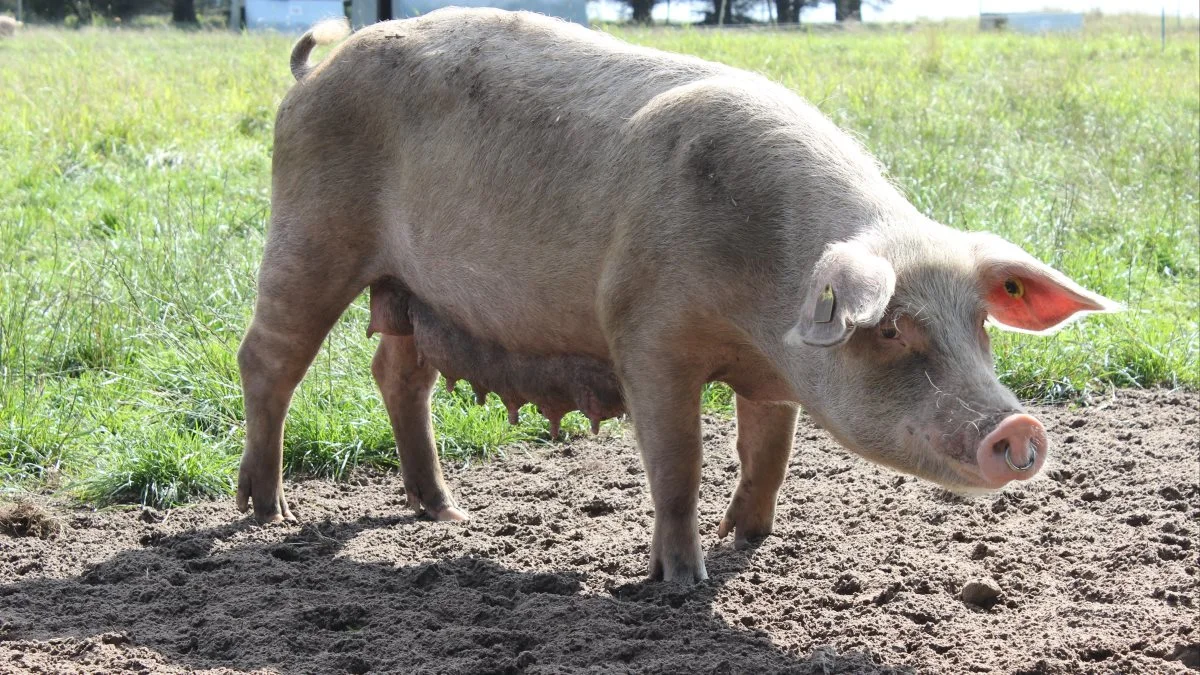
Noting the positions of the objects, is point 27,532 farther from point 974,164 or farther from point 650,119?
point 974,164

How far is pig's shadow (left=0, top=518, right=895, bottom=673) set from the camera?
11.3 ft

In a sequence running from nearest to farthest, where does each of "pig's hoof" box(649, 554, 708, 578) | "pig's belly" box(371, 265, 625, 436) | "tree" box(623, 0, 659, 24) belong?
"pig's hoof" box(649, 554, 708, 578), "pig's belly" box(371, 265, 625, 436), "tree" box(623, 0, 659, 24)

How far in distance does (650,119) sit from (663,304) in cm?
59

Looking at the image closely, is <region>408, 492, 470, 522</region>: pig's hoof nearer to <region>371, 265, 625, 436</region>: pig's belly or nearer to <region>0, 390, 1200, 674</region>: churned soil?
<region>0, 390, 1200, 674</region>: churned soil

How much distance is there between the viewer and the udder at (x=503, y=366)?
14.2ft

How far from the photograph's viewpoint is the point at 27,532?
15.4 ft

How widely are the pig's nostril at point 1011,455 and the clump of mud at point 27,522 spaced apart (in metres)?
3.26

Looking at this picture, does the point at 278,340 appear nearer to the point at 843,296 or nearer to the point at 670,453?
the point at 670,453

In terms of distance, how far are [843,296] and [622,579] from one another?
4.89 ft

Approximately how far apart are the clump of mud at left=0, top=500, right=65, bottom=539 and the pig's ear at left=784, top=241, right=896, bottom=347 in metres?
2.86

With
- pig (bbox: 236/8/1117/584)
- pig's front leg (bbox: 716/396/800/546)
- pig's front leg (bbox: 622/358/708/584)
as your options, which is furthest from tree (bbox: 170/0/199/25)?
pig's front leg (bbox: 622/358/708/584)

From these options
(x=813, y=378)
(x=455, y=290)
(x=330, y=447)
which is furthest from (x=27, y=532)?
(x=813, y=378)

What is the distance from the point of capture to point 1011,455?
10.1ft

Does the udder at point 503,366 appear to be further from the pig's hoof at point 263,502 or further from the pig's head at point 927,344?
the pig's head at point 927,344
